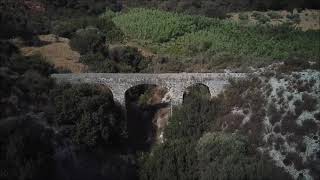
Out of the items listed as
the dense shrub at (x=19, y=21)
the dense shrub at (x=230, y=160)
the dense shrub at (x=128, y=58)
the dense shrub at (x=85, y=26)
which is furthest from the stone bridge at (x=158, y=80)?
the dense shrub at (x=85, y=26)

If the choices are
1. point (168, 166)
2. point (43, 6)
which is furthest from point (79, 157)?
point (43, 6)

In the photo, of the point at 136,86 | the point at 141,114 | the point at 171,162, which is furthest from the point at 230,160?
the point at 136,86

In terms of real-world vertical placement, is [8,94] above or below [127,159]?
above

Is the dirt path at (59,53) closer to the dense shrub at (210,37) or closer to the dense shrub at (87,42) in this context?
the dense shrub at (87,42)

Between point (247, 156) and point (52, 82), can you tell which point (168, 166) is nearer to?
point (247, 156)

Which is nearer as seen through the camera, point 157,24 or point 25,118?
point 25,118

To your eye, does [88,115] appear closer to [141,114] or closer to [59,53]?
[141,114]
